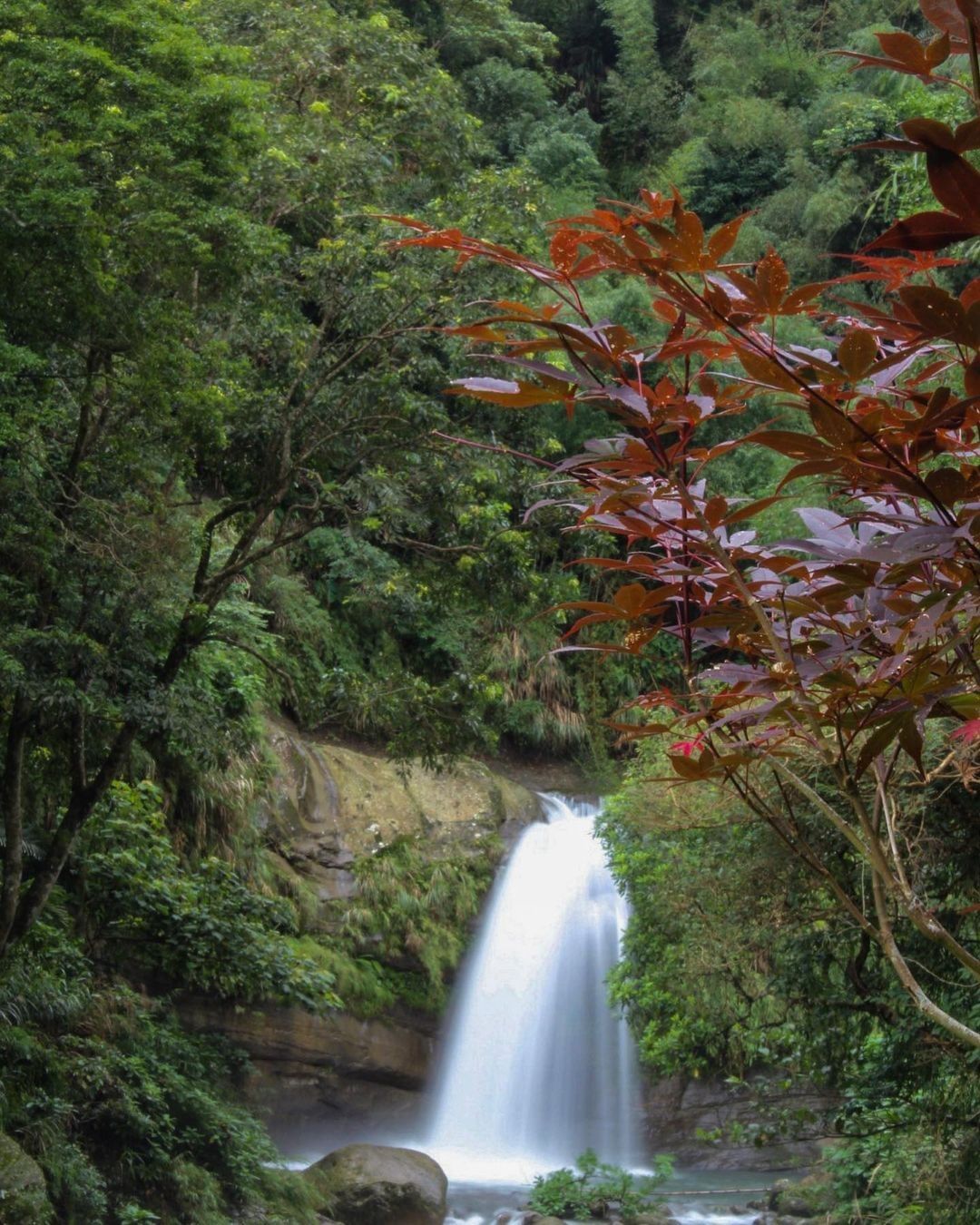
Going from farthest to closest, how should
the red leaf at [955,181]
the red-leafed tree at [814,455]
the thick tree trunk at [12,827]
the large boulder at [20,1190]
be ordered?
the thick tree trunk at [12,827] → the large boulder at [20,1190] → the red-leafed tree at [814,455] → the red leaf at [955,181]

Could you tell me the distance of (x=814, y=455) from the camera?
1187 mm

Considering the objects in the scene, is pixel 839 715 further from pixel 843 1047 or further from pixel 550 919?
pixel 550 919

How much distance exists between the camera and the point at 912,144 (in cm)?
91

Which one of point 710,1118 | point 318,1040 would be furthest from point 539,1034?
point 318,1040

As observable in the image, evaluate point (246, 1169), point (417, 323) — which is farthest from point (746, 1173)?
point (417, 323)

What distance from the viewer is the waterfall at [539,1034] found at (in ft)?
37.7

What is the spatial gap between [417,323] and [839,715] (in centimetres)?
579

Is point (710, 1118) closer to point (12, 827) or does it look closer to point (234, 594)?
point (234, 594)

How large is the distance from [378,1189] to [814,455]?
8874 millimetres

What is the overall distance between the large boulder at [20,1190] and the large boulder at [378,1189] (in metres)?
3.39

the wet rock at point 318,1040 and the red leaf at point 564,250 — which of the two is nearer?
the red leaf at point 564,250

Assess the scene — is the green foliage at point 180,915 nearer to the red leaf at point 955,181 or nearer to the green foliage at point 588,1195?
the green foliage at point 588,1195

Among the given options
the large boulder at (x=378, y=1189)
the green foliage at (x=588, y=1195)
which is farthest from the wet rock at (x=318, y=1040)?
the green foliage at (x=588, y=1195)

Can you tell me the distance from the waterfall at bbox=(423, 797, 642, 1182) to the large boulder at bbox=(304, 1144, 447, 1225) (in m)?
1.56
